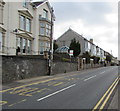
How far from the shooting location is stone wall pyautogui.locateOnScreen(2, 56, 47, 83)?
50.2 ft

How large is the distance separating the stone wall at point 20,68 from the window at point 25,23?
7.15 meters

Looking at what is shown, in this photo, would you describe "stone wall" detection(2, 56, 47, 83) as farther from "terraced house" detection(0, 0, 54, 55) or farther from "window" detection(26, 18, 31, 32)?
"window" detection(26, 18, 31, 32)

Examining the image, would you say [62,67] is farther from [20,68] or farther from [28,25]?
[20,68]

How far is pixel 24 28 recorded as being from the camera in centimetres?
2753

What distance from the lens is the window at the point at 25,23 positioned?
2693cm

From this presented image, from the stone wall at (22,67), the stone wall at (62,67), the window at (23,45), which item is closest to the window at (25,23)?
the window at (23,45)

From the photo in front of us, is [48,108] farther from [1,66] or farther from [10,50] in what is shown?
[10,50]

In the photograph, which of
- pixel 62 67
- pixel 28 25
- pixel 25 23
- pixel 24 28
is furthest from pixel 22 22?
pixel 62 67

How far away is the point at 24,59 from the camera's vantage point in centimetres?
1867

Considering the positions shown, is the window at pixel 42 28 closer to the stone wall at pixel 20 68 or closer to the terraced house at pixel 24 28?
the terraced house at pixel 24 28

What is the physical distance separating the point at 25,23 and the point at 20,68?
39.5 ft

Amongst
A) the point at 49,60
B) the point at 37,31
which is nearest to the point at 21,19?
the point at 37,31

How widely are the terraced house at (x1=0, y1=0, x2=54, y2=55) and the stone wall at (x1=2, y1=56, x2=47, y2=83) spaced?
15.0 feet

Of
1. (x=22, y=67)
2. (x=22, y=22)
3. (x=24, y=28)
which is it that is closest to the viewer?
(x=22, y=67)
